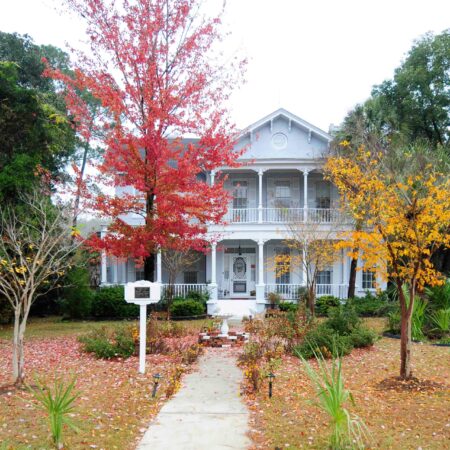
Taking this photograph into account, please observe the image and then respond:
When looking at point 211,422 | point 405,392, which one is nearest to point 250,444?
point 211,422

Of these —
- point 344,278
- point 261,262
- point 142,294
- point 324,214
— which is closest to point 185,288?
point 261,262

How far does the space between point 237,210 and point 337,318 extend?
12.7 m

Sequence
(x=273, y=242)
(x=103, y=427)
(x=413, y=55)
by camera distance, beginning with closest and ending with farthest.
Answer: (x=103, y=427), (x=273, y=242), (x=413, y=55)

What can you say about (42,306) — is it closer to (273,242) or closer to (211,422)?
→ (273,242)

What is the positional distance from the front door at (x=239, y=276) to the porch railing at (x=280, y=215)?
2.27 m

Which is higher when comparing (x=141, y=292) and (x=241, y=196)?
(x=241, y=196)

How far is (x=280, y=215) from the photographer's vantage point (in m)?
24.1

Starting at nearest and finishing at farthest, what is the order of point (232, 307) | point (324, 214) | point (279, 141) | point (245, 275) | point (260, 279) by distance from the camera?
1. point (232, 307)
2. point (260, 279)
3. point (324, 214)
4. point (279, 141)
5. point (245, 275)

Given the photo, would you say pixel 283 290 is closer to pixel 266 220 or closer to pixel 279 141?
pixel 266 220

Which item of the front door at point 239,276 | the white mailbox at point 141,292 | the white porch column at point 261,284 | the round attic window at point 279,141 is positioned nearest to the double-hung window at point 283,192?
the round attic window at point 279,141

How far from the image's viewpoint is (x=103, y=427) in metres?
6.23

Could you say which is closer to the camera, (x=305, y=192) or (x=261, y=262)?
(x=261, y=262)

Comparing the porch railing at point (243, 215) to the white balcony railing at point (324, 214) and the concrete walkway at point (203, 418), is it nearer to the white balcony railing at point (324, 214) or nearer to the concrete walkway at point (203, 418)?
the white balcony railing at point (324, 214)

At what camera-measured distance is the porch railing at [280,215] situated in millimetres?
22359
